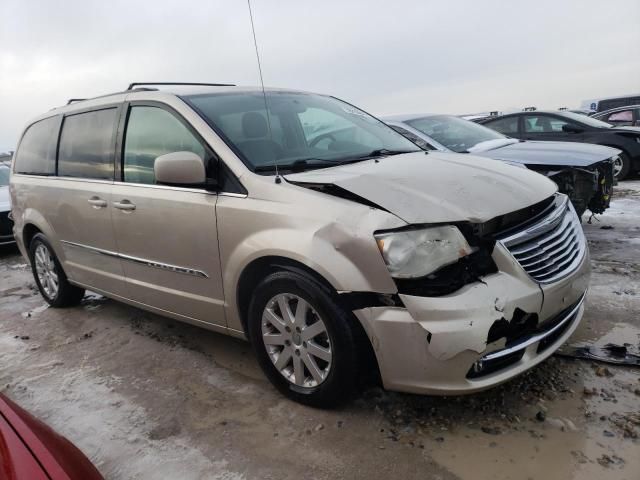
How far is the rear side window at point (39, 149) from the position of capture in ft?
14.2

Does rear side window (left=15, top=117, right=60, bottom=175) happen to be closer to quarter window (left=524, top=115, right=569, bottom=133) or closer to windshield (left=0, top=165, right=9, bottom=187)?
windshield (left=0, top=165, right=9, bottom=187)

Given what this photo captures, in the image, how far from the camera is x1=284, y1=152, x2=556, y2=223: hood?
90.1 inches

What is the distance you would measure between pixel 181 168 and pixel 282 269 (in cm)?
78

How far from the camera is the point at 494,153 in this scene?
533 cm

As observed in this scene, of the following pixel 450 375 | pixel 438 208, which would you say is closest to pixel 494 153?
pixel 438 208

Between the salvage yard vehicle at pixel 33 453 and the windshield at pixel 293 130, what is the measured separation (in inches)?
61.2

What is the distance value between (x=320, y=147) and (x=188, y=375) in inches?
64.5

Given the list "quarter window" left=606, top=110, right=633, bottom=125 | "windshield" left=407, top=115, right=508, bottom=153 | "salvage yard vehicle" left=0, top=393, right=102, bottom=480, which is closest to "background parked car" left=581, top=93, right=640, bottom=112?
"quarter window" left=606, top=110, right=633, bottom=125

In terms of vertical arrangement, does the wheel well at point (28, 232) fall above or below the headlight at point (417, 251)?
below

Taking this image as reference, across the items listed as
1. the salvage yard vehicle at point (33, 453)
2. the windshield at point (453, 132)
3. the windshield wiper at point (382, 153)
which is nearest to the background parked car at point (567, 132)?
the windshield at point (453, 132)

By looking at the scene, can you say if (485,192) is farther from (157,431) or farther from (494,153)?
(494,153)

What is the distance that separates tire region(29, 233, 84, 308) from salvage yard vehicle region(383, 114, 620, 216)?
130 inches

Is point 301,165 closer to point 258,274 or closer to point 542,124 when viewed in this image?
point 258,274

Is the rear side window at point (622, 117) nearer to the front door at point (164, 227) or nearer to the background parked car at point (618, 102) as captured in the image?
the background parked car at point (618, 102)
